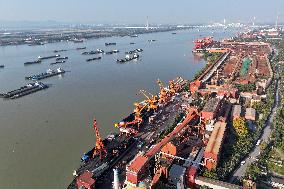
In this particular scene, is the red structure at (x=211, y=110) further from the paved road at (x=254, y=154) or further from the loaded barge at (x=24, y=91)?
the loaded barge at (x=24, y=91)

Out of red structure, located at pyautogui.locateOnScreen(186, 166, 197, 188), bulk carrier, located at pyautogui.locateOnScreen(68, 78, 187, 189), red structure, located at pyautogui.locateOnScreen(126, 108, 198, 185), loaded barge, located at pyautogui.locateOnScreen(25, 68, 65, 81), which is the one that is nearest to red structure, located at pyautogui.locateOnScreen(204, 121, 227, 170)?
red structure, located at pyautogui.locateOnScreen(186, 166, 197, 188)

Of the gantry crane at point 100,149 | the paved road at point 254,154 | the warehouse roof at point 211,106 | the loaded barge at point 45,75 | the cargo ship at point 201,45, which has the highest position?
the cargo ship at point 201,45

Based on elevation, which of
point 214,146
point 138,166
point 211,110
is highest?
point 211,110

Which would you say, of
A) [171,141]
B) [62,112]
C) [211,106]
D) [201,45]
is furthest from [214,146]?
[201,45]

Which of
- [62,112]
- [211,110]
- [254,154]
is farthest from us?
[62,112]

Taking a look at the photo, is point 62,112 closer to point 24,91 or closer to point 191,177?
point 24,91

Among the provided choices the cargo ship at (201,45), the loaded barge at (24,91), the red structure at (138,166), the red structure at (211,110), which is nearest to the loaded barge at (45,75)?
the loaded barge at (24,91)

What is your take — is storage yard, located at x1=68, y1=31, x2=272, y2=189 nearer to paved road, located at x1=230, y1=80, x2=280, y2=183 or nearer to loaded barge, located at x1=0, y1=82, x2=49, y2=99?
paved road, located at x1=230, y1=80, x2=280, y2=183

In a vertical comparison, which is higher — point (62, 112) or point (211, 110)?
point (211, 110)
